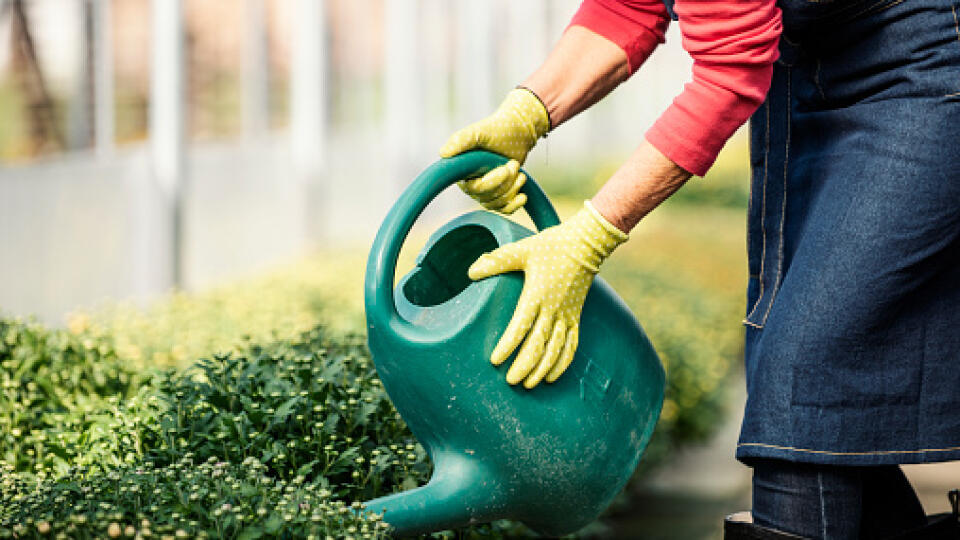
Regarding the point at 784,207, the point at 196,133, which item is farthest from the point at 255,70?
the point at 784,207

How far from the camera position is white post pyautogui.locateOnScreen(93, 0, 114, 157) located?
207 inches

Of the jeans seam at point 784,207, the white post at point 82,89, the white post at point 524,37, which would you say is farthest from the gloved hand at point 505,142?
the white post at point 524,37

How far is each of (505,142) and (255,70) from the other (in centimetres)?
561

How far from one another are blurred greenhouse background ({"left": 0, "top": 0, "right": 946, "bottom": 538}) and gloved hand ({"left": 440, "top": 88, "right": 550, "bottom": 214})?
312 millimetres

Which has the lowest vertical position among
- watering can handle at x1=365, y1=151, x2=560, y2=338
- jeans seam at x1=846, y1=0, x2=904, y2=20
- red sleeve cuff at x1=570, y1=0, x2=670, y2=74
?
watering can handle at x1=365, y1=151, x2=560, y2=338

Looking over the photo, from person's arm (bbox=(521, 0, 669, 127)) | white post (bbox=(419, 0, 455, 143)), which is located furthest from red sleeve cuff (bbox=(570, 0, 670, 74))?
white post (bbox=(419, 0, 455, 143))

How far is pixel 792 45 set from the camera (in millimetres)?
1931

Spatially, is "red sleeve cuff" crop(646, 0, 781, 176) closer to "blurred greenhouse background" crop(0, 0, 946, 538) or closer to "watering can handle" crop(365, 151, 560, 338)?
"watering can handle" crop(365, 151, 560, 338)

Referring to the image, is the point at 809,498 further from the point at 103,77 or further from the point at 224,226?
the point at 224,226

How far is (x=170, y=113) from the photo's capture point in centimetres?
545

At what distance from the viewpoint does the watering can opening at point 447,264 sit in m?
2.01

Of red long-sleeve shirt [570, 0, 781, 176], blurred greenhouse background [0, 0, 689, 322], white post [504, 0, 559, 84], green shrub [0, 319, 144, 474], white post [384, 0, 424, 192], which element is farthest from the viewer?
white post [504, 0, 559, 84]

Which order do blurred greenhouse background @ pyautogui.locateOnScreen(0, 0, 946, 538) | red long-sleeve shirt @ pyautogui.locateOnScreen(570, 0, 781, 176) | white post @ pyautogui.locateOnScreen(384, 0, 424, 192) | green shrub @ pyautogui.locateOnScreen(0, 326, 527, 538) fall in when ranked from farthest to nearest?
→ white post @ pyautogui.locateOnScreen(384, 0, 424, 192), blurred greenhouse background @ pyautogui.locateOnScreen(0, 0, 946, 538), red long-sleeve shirt @ pyautogui.locateOnScreen(570, 0, 781, 176), green shrub @ pyautogui.locateOnScreen(0, 326, 527, 538)

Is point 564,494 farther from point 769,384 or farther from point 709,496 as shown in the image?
point 709,496
